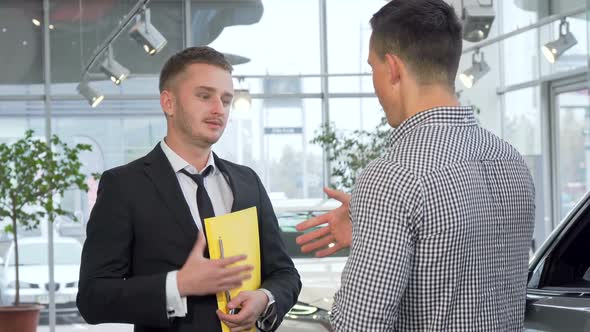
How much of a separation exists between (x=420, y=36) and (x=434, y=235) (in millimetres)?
349

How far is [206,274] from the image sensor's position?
1931 millimetres

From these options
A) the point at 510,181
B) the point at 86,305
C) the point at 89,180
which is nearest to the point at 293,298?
the point at 86,305

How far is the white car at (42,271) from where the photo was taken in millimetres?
10633

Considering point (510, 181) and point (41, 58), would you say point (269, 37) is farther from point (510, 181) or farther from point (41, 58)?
point (510, 181)

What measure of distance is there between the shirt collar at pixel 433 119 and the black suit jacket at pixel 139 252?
25.8 inches

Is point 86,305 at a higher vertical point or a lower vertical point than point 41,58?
lower

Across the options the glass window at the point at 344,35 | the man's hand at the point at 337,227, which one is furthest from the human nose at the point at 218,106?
the glass window at the point at 344,35

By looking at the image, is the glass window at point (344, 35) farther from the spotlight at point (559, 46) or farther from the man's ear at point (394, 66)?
the man's ear at point (394, 66)

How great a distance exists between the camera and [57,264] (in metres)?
10.8

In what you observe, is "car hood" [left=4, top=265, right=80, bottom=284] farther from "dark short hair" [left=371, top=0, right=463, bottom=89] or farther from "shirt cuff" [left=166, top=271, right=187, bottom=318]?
"dark short hair" [left=371, top=0, right=463, bottom=89]

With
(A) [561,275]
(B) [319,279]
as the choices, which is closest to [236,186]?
(A) [561,275]

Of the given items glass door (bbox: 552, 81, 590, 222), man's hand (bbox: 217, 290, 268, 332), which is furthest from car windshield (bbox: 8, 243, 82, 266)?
man's hand (bbox: 217, 290, 268, 332)

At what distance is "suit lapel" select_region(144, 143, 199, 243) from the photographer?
2.09m

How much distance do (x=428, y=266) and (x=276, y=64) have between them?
10.0 meters
